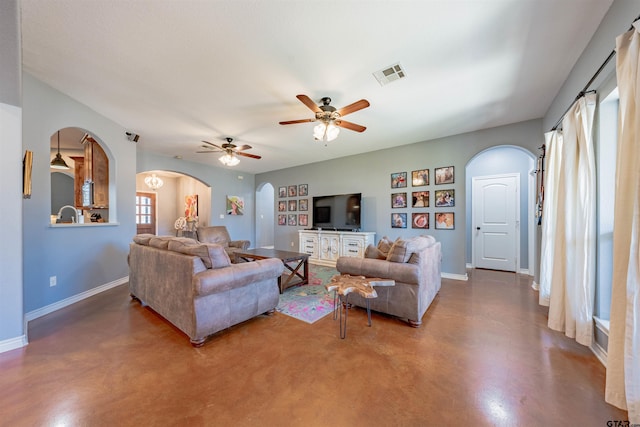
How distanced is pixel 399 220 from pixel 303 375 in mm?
3879

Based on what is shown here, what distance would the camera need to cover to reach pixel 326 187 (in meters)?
6.15

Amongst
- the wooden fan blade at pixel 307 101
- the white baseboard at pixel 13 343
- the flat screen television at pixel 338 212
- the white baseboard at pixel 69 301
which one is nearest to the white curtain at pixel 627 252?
the wooden fan blade at pixel 307 101

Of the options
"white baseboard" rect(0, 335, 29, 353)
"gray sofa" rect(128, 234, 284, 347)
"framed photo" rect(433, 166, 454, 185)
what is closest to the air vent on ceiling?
"gray sofa" rect(128, 234, 284, 347)

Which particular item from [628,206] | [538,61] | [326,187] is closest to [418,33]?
[538,61]

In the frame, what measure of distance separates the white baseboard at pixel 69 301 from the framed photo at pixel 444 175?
5.91 m

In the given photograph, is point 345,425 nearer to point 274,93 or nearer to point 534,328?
point 534,328

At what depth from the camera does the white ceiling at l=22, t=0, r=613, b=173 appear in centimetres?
172

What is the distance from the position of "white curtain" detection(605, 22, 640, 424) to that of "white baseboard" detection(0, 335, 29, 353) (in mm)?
4336

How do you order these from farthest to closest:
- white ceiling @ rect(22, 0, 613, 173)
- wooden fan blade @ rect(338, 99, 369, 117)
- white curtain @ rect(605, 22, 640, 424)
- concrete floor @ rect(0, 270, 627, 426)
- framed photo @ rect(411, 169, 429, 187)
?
framed photo @ rect(411, 169, 429, 187), wooden fan blade @ rect(338, 99, 369, 117), white ceiling @ rect(22, 0, 613, 173), concrete floor @ rect(0, 270, 627, 426), white curtain @ rect(605, 22, 640, 424)

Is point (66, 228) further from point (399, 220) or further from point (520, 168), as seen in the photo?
point (520, 168)

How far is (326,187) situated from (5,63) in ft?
16.7

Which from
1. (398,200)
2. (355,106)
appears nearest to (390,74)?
(355,106)

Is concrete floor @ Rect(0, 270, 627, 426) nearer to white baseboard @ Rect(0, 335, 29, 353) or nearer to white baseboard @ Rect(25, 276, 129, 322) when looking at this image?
white baseboard @ Rect(0, 335, 29, 353)

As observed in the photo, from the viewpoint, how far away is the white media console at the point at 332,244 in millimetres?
5145
